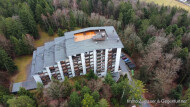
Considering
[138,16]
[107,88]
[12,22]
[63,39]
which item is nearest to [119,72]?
[107,88]

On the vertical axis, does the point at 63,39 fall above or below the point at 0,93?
above

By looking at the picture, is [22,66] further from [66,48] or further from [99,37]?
[99,37]

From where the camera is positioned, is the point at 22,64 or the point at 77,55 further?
the point at 22,64

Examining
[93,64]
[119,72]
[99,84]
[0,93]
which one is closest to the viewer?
[0,93]

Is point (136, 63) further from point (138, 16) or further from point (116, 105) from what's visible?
point (138, 16)

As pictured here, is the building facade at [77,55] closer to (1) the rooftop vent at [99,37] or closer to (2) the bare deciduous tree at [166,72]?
(1) the rooftop vent at [99,37]

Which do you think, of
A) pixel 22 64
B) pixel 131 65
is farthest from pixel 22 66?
pixel 131 65
